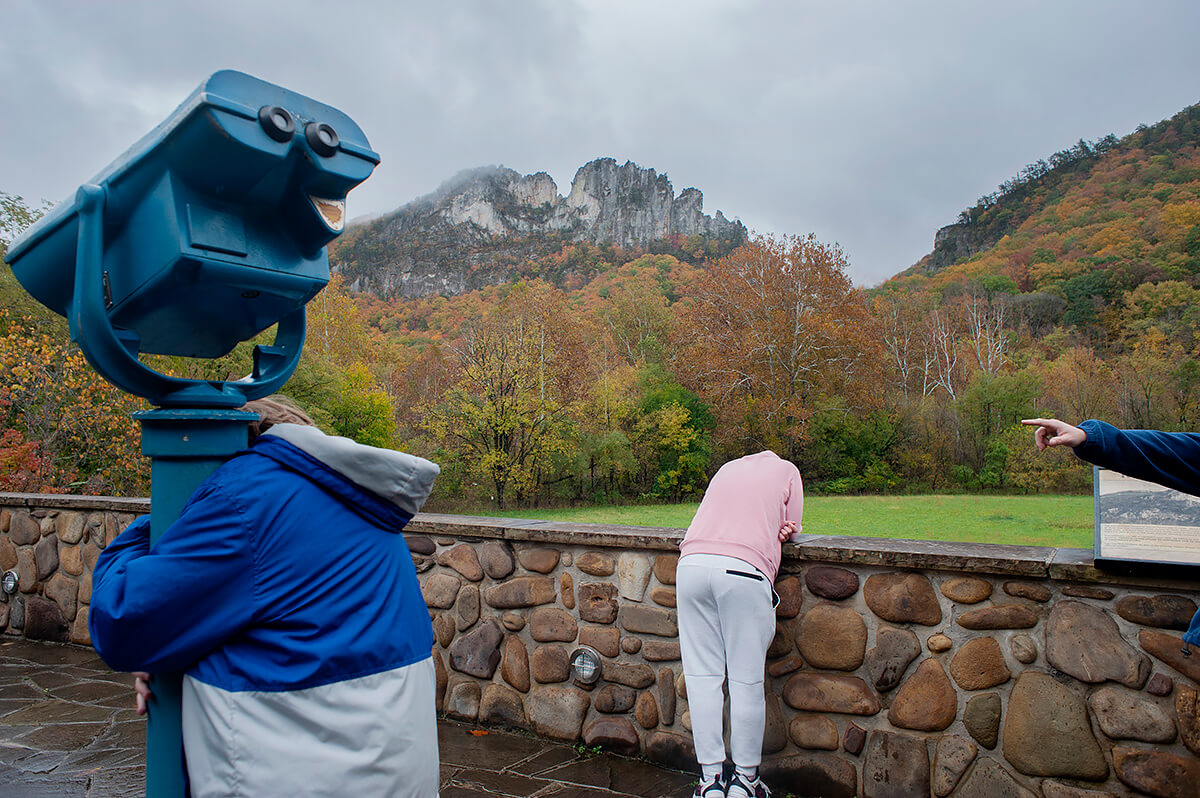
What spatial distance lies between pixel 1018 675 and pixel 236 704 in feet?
8.64

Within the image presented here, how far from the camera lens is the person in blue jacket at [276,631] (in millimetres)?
1221

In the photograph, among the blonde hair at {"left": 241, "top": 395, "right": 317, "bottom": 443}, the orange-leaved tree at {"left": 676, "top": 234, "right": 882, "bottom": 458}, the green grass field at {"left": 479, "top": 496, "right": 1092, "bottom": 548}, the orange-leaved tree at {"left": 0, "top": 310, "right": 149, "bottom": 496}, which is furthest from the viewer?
the orange-leaved tree at {"left": 676, "top": 234, "right": 882, "bottom": 458}

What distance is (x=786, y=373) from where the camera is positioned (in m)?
26.4

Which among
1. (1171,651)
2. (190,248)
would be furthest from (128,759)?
(1171,651)

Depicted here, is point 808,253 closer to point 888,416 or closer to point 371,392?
point 888,416

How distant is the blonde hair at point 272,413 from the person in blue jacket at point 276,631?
0.23m

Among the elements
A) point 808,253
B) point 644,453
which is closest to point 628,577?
point 644,453

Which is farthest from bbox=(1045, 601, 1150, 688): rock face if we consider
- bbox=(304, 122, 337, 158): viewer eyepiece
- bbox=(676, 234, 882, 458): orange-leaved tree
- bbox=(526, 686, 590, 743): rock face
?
bbox=(676, 234, 882, 458): orange-leaved tree

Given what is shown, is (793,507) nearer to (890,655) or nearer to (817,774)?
(890,655)

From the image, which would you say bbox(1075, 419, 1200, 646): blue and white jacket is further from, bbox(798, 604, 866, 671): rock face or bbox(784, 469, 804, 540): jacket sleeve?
bbox(784, 469, 804, 540): jacket sleeve

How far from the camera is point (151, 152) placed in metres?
1.26

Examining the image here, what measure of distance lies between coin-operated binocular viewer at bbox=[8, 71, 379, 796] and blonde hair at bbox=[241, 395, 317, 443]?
0.44ft

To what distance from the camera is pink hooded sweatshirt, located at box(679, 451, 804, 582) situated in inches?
110

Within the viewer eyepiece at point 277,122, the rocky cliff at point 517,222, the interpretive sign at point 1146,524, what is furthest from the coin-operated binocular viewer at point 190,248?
the rocky cliff at point 517,222
